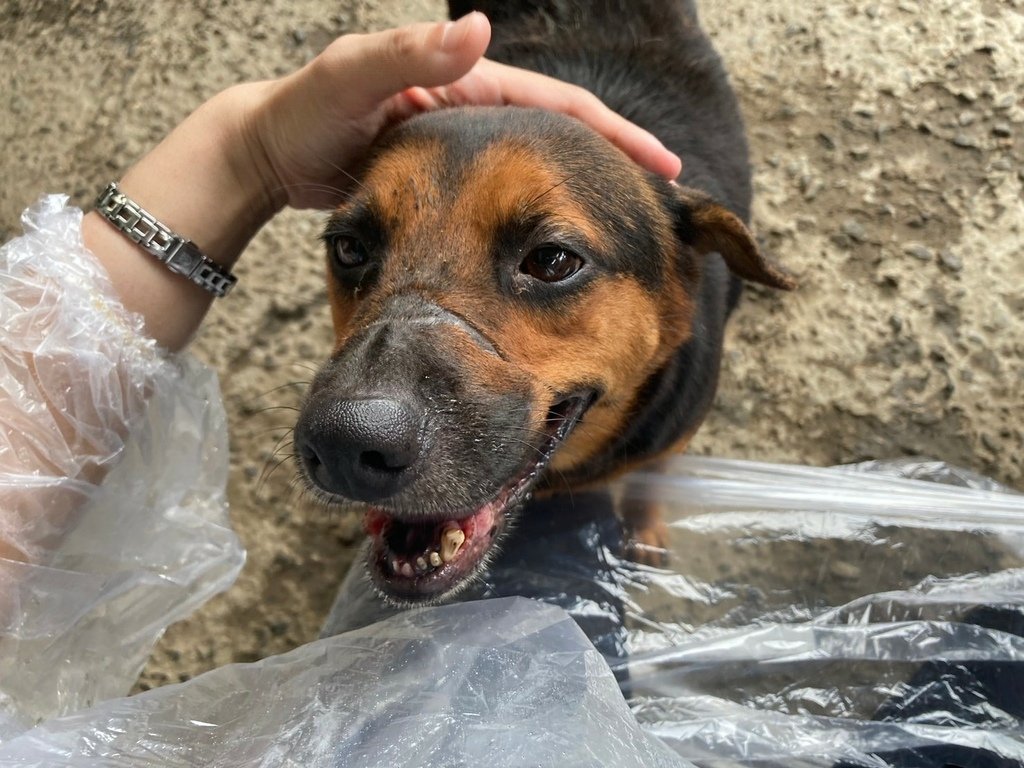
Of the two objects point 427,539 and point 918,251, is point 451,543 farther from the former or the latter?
point 918,251

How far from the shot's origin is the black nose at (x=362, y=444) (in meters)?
1.24

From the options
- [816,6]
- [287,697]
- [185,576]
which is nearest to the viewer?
[287,697]

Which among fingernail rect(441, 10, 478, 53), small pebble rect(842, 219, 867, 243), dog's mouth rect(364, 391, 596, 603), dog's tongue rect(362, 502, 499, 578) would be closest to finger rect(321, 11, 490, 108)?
fingernail rect(441, 10, 478, 53)

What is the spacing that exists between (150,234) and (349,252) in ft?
1.76

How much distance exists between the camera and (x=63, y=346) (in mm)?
1711

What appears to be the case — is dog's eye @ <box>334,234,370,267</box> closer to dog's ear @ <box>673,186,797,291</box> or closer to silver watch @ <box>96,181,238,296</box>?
silver watch @ <box>96,181,238,296</box>

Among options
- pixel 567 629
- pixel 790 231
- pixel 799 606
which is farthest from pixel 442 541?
pixel 790 231

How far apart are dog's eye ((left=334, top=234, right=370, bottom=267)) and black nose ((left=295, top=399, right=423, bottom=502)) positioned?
0.52m

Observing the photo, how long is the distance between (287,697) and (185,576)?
0.56m

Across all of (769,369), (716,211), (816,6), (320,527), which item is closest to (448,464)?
(716,211)

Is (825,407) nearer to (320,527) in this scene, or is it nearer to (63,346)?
(320,527)

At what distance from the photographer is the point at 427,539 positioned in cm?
161

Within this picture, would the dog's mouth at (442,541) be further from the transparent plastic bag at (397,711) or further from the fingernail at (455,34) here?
the fingernail at (455,34)

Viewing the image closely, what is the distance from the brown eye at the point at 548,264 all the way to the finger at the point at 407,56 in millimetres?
387
